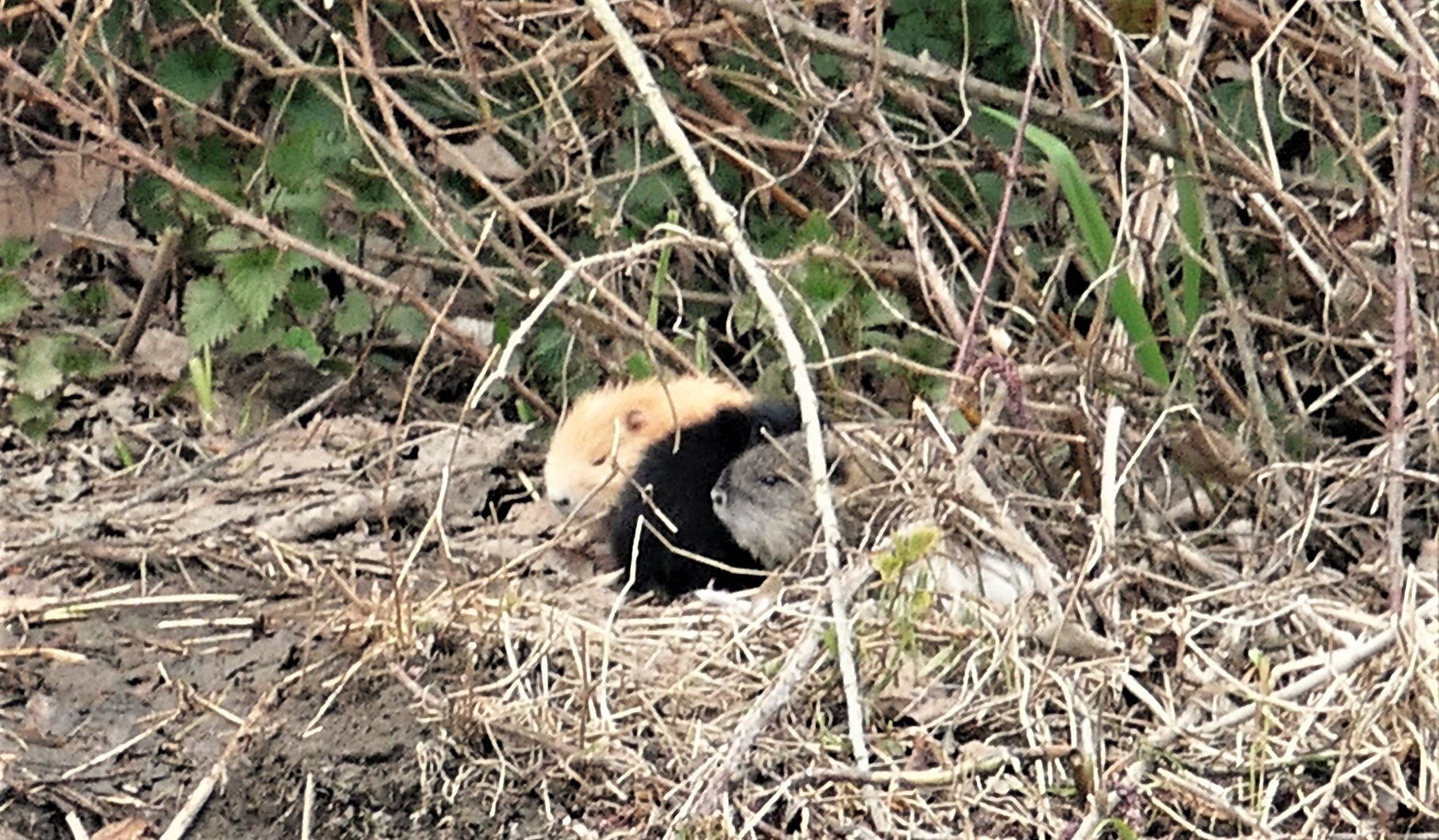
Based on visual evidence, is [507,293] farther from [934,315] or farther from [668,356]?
[934,315]

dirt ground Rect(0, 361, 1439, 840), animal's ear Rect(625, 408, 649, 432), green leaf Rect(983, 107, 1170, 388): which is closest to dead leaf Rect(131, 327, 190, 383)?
dirt ground Rect(0, 361, 1439, 840)

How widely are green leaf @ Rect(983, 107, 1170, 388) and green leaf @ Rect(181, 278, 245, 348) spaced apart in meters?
1.97

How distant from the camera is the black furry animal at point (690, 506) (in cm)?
396

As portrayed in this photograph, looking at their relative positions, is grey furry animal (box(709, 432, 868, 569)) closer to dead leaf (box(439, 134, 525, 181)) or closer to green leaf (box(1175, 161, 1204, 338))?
green leaf (box(1175, 161, 1204, 338))

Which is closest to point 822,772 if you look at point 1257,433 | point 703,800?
point 703,800

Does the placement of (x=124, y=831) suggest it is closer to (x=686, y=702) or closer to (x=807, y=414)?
(x=686, y=702)

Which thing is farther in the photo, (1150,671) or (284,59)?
(284,59)

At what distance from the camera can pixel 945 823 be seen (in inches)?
115

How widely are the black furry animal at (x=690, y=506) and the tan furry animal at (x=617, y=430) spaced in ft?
0.16

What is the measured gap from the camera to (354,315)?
4.82 meters

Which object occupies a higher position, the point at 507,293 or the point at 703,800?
the point at 703,800

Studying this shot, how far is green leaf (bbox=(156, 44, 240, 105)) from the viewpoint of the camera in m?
4.74

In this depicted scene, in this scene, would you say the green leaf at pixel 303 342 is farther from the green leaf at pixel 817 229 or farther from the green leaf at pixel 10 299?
the green leaf at pixel 817 229

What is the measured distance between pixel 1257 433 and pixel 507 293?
6.18 ft
